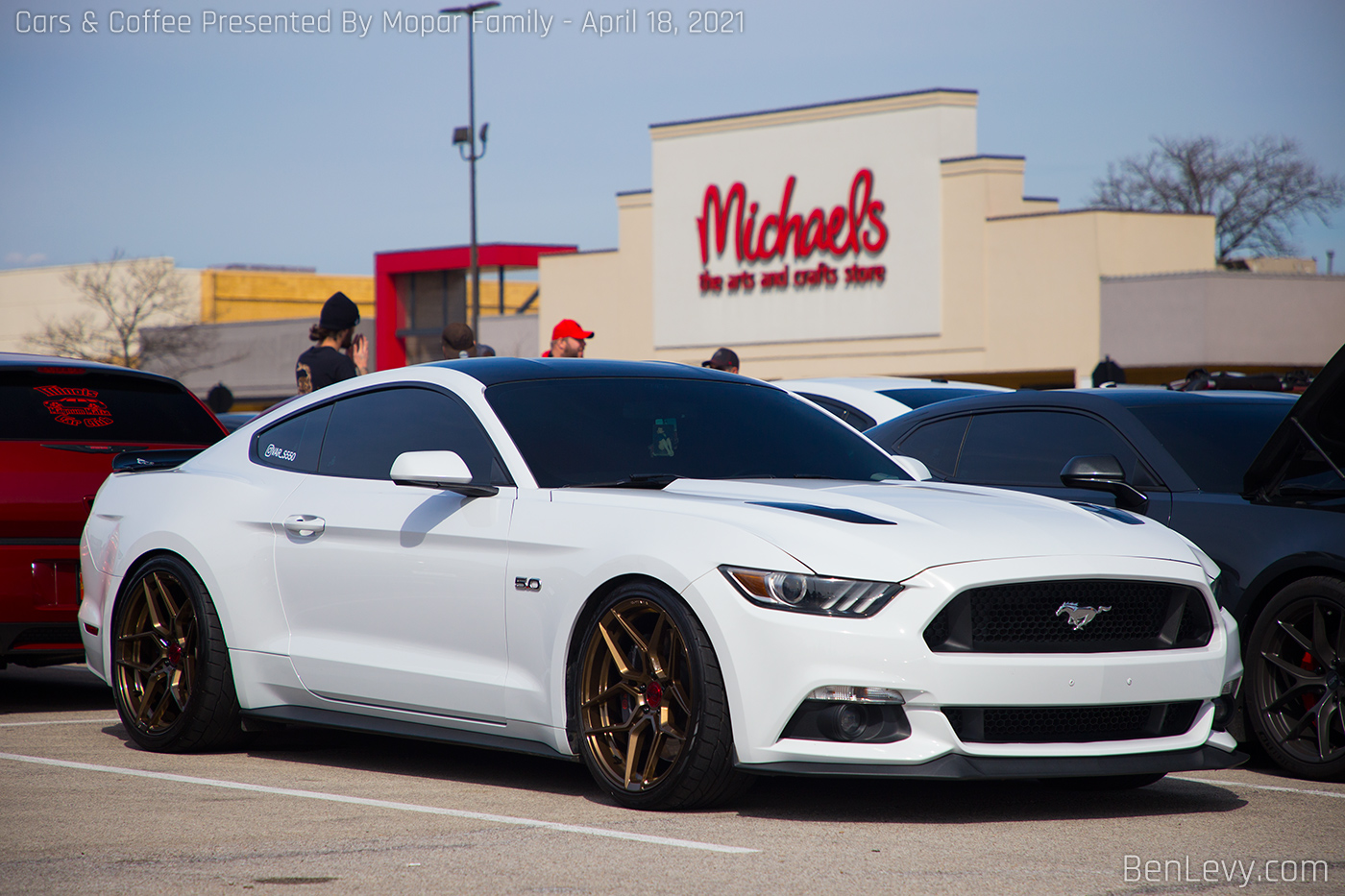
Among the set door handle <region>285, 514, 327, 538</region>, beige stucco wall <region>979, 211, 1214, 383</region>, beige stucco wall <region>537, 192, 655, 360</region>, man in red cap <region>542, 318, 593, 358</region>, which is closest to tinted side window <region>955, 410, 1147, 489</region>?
door handle <region>285, 514, 327, 538</region>

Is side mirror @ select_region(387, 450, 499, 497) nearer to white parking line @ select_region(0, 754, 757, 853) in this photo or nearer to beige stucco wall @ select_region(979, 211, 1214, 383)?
white parking line @ select_region(0, 754, 757, 853)

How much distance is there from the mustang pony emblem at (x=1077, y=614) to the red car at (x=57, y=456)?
4.86 metres

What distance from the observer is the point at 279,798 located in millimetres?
5973

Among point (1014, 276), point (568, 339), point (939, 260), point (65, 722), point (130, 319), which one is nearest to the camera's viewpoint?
point (65, 722)

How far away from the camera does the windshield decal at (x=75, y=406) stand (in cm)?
879

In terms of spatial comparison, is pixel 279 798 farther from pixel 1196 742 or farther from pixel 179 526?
pixel 1196 742

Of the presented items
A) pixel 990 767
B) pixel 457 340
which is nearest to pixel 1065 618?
pixel 990 767

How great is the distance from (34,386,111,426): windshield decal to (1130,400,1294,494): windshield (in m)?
5.04

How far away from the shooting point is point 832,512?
18.4 feet

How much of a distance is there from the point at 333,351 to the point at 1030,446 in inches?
182

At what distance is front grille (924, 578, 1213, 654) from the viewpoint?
5.34 metres

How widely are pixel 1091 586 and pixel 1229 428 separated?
2404 mm

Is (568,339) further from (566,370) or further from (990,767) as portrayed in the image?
(990,767)

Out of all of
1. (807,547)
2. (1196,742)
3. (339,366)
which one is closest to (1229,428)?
(1196,742)
